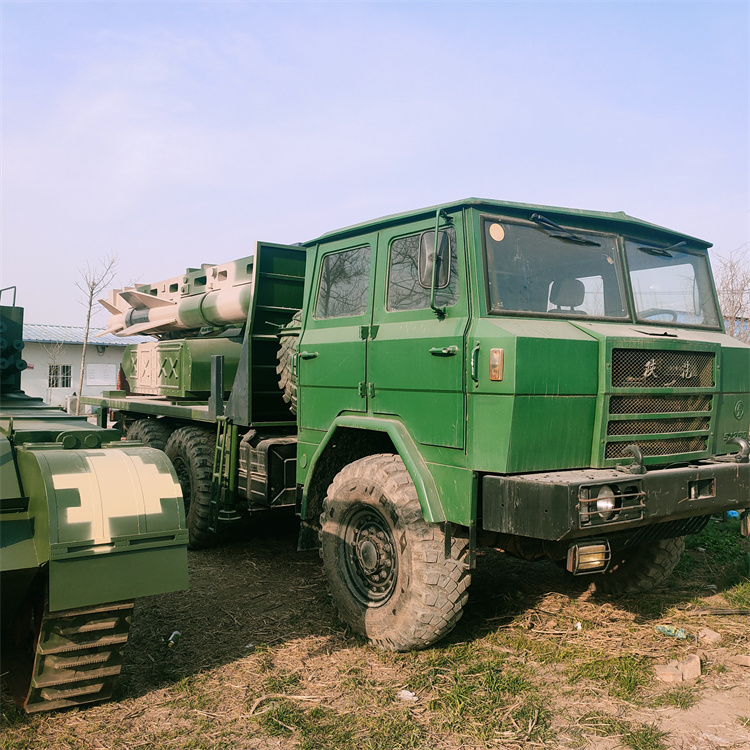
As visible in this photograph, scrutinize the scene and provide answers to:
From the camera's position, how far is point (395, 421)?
15.2 feet

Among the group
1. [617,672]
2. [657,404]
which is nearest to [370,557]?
[617,672]

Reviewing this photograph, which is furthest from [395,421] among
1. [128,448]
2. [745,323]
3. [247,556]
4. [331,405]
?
[745,323]

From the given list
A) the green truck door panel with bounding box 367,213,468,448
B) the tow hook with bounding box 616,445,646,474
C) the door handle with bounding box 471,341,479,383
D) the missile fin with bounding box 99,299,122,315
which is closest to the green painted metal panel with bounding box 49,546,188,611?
the green truck door panel with bounding box 367,213,468,448

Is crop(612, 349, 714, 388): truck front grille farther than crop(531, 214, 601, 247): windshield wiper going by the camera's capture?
No

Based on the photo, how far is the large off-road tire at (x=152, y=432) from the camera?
26.6ft

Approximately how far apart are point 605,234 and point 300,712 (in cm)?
332

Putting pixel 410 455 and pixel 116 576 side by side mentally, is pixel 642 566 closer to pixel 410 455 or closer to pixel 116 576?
pixel 410 455

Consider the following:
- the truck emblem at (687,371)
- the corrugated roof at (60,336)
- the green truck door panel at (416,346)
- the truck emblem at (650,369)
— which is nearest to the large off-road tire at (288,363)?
the green truck door panel at (416,346)

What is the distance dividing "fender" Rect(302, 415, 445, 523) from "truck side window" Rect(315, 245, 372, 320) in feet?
2.59

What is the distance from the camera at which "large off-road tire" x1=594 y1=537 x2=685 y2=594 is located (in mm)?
5465

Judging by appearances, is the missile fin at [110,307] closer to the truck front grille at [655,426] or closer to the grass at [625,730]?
the truck front grille at [655,426]

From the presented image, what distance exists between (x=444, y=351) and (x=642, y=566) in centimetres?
260

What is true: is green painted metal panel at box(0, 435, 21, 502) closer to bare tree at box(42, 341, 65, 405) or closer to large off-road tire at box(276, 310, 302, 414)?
large off-road tire at box(276, 310, 302, 414)

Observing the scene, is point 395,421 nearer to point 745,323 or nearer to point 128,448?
point 128,448
